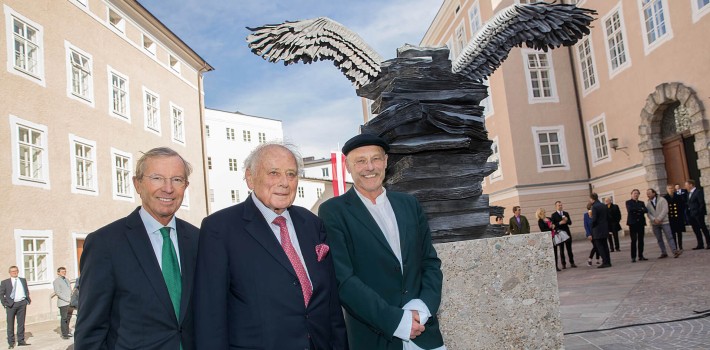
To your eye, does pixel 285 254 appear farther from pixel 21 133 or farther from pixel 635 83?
pixel 635 83

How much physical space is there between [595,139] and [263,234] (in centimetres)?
2280

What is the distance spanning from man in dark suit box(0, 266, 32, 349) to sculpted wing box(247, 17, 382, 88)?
32.8 feet

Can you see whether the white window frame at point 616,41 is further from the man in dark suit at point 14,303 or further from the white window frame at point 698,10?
the man in dark suit at point 14,303

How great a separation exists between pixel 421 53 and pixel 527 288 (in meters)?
1.79

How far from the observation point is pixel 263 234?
234cm

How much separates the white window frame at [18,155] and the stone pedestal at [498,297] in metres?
14.8

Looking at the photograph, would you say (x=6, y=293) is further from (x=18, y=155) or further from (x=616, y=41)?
(x=616, y=41)

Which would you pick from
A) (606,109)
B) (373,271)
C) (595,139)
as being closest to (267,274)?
(373,271)

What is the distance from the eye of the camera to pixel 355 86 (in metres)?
3.97

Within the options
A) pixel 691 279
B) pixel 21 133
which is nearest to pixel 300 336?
pixel 691 279

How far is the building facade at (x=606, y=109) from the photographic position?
15.9 metres

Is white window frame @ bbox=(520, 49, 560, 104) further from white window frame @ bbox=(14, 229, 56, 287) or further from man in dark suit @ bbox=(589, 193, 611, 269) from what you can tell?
white window frame @ bbox=(14, 229, 56, 287)

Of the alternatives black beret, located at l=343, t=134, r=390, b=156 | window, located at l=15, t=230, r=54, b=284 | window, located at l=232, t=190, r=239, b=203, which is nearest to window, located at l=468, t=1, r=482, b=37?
window, located at l=15, t=230, r=54, b=284

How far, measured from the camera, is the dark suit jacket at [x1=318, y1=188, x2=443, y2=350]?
242cm
